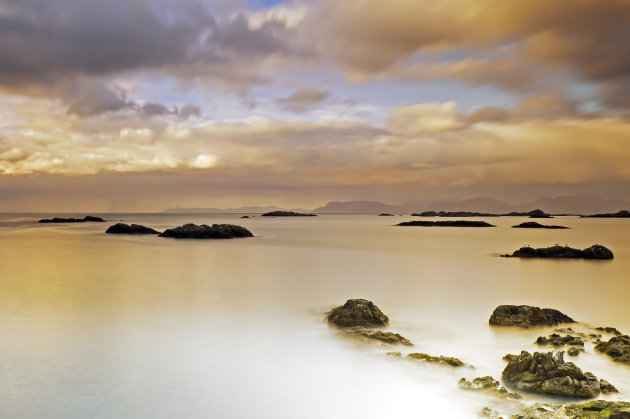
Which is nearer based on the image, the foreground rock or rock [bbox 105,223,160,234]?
the foreground rock

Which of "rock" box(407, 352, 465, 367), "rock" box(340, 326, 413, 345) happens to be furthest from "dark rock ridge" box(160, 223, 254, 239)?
"rock" box(407, 352, 465, 367)

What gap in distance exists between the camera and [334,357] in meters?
7.24

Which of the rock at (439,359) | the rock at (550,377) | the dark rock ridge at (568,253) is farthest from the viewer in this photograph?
the dark rock ridge at (568,253)

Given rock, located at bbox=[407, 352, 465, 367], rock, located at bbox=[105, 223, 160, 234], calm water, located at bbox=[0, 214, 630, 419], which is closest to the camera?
calm water, located at bbox=[0, 214, 630, 419]

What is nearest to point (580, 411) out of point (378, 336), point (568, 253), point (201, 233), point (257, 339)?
point (378, 336)

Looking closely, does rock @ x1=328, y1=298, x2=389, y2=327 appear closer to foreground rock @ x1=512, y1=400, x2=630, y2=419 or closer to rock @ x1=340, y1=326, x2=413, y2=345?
rock @ x1=340, y1=326, x2=413, y2=345

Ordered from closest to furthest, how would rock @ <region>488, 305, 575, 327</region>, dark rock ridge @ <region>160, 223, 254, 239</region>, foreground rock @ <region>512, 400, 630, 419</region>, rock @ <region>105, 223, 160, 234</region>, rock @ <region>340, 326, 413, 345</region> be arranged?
1. foreground rock @ <region>512, 400, 630, 419</region>
2. rock @ <region>340, 326, 413, 345</region>
3. rock @ <region>488, 305, 575, 327</region>
4. dark rock ridge @ <region>160, 223, 254, 239</region>
5. rock @ <region>105, 223, 160, 234</region>

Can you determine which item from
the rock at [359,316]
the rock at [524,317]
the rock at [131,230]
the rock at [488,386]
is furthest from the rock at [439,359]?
the rock at [131,230]

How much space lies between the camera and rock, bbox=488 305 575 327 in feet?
29.9

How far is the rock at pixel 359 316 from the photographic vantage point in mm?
9188

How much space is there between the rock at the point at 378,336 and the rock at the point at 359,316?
680 mm

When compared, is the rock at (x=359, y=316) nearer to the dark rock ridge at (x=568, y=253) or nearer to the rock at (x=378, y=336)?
the rock at (x=378, y=336)

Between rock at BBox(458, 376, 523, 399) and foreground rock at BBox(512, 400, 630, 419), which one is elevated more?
foreground rock at BBox(512, 400, 630, 419)

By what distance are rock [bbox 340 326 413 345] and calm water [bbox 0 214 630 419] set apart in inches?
12.6
